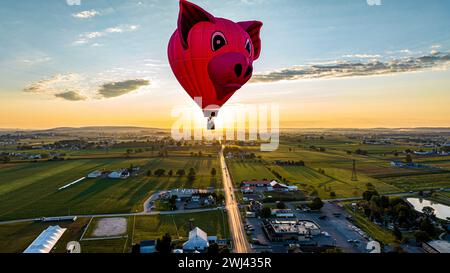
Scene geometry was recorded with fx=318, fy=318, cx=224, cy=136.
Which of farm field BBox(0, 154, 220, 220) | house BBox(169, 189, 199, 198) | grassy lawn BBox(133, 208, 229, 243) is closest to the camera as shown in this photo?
grassy lawn BBox(133, 208, 229, 243)

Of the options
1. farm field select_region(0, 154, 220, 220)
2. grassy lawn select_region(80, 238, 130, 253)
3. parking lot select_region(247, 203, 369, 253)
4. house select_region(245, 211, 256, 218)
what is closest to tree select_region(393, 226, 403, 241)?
parking lot select_region(247, 203, 369, 253)

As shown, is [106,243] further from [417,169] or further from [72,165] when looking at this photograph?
[417,169]

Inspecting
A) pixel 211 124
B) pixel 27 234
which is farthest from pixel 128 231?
pixel 211 124

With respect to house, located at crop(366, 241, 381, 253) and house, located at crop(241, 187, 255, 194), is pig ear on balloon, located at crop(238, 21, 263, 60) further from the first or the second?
house, located at crop(241, 187, 255, 194)

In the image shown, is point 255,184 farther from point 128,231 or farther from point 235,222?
point 128,231

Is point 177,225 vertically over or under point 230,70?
under
